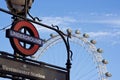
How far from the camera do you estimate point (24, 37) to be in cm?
1445

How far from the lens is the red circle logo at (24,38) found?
46.8 ft

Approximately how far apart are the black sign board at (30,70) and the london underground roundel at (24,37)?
2.82 ft

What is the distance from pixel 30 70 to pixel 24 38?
1.29m

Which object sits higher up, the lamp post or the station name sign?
the lamp post

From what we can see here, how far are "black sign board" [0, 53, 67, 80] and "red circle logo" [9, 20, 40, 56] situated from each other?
0.86 meters

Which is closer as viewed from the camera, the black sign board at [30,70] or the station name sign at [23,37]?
the black sign board at [30,70]

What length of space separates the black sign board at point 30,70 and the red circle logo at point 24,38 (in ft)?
2.82

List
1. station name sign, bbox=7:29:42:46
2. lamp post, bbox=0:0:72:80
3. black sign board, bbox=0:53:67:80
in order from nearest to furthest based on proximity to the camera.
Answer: black sign board, bbox=0:53:67:80 < station name sign, bbox=7:29:42:46 < lamp post, bbox=0:0:72:80

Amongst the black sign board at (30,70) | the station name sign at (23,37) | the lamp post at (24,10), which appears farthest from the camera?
the lamp post at (24,10)

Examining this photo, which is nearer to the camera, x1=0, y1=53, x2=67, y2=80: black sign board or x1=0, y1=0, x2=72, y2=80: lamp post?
x1=0, y1=53, x2=67, y2=80: black sign board

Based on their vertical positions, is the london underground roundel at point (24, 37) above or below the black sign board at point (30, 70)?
above

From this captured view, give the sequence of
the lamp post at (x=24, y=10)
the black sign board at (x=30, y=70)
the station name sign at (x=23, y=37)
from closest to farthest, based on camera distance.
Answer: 1. the black sign board at (x=30, y=70)
2. the station name sign at (x=23, y=37)
3. the lamp post at (x=24, y=10)

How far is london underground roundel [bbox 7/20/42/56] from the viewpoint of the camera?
14.2 m

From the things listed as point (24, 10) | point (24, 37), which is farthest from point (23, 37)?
point (24, 10)
